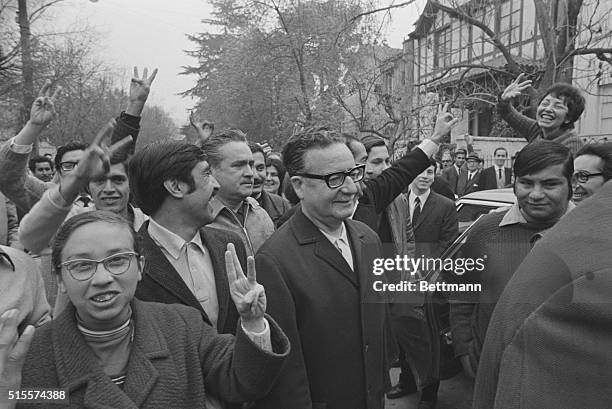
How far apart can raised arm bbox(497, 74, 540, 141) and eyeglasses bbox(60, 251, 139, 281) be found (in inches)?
141

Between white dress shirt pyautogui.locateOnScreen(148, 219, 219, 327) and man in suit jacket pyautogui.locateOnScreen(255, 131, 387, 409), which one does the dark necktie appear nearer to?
man in suit jacket pyautogui.locateOnScreen(255, 131, 387, 409)

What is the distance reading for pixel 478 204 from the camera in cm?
491

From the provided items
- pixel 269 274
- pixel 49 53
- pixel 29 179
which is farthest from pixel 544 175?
pixel 49 53

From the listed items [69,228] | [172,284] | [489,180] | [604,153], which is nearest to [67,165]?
[172,284]

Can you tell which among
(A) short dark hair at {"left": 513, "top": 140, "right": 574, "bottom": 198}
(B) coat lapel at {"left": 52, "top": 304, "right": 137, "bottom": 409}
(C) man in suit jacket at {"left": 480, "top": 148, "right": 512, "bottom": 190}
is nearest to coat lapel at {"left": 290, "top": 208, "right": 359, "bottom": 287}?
(B) coat lapel at {"left": 52, "top": 304, "right": 137, "bottom": 409}

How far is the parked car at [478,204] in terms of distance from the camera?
181 inches

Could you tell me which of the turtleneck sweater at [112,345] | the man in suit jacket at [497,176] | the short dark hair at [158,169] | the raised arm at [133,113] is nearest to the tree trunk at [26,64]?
the raised arm at [133,113]

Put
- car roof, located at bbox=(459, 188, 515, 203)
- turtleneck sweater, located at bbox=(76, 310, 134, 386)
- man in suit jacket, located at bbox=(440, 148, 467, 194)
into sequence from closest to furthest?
turtleneck sweater, located at bbox=(76, 310, 134, 386) → car roof, located at bbox=(459, 188, 515, 203) → man in suit jacket, located at bbox=(440, 148, 467, 194)

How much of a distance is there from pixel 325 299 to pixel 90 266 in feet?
3.05

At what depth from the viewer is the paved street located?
13.7 feet

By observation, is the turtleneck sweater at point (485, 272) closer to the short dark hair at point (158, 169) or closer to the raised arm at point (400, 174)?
the raised arm at point (400, 174)

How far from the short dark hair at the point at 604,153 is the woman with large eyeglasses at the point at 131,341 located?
7.19ft

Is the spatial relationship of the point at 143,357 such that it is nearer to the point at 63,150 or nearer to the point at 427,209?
the point at 63,150

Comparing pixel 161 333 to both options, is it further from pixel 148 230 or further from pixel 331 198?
pixel 331 198
